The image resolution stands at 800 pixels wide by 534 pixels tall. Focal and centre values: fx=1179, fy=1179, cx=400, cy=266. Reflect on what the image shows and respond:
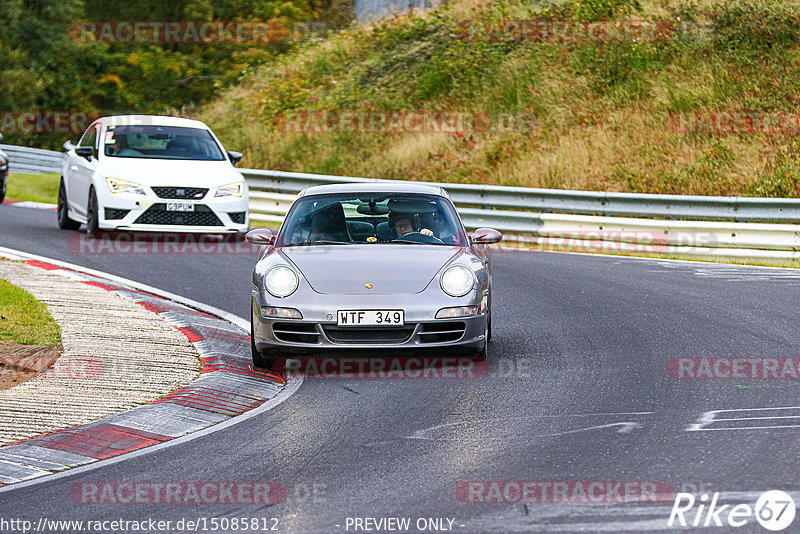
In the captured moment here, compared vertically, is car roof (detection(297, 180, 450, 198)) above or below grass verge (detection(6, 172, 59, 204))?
above

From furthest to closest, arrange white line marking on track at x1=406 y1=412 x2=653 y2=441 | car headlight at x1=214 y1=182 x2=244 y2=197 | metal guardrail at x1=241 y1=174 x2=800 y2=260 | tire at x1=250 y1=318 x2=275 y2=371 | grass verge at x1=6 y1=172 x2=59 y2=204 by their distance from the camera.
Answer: grass verge at x1=6 y1=172 x2=59 y2=204, metal guardrail at x1=241 y1=174 x2=800 y2=260, car headlight at x1=214 y1=182 x2=244 y2=197, tire at x1=250 y1=318 x2=275 y2=371, white line marking on track at x1=406 y1=412 x2=653 y2=441

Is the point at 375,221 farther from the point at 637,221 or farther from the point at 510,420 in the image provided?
the point at 637,221

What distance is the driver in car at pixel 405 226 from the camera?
31.5ft

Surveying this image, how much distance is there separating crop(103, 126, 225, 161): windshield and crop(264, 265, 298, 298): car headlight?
8844 millimetres

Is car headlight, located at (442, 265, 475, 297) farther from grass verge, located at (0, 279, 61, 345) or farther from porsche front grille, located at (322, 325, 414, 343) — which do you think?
grass verge, located at (0, 279, 61, 345)

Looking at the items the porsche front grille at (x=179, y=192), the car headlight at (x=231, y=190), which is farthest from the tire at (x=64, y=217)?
the car headlight at (x=231, y=190)

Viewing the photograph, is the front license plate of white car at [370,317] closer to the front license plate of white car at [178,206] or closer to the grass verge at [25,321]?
the grass verge at [25,321]

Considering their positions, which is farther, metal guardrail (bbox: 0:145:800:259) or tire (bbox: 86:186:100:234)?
metal guardrail (bbox: 0:145:800:259)

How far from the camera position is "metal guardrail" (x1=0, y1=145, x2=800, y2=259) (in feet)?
56.1

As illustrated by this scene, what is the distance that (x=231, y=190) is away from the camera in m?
16.6

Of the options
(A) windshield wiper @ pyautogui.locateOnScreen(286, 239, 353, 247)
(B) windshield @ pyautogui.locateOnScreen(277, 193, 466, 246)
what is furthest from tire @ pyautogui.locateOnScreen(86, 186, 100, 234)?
(A) windshield wiper @ pyautogui.locateOnScreen(286, 239, 353, 247)

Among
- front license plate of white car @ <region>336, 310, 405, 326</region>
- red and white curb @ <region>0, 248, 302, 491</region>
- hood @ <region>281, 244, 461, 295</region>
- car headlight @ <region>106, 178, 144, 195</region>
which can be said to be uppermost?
car headlight @ <region>106, 178, 144, 195</region>

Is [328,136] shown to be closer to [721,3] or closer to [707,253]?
[721,3]

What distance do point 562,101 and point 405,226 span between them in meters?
18.5
